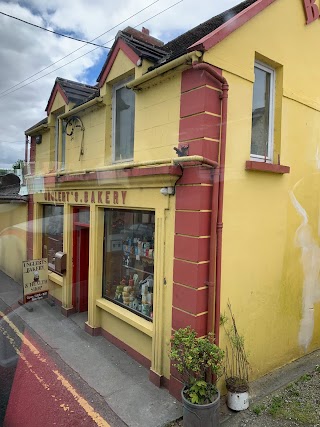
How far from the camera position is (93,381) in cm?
490

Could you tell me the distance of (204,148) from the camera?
4164 mm

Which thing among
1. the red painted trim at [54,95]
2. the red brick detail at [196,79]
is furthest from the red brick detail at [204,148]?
the red painted trim at [54,95]

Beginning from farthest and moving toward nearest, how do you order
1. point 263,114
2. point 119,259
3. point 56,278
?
point 56,278, point 119,259, point 263,114

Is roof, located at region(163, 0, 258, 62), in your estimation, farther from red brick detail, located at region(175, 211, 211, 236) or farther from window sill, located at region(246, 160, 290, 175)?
red brick detail, located at region(175, 211, 211, 236)

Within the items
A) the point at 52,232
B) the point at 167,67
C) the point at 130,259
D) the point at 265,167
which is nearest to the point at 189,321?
the point at 130,259

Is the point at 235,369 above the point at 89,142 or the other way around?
the other way around

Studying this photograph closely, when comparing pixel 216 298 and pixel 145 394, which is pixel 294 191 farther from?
pixel 145 394

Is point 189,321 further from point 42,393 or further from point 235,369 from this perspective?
point 42,393

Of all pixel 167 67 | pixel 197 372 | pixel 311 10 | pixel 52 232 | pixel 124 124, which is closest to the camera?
pixel 197 372

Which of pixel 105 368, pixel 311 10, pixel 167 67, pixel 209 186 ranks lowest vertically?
pixel 105 368

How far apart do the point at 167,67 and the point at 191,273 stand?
2.97 m

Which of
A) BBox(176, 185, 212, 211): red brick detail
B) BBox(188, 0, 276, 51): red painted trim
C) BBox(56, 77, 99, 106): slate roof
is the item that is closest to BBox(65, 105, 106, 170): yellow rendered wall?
BBox(56, 77, 99, 106): slate roof

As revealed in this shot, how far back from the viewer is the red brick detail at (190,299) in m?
4.24

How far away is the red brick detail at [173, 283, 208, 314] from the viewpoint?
424cm
